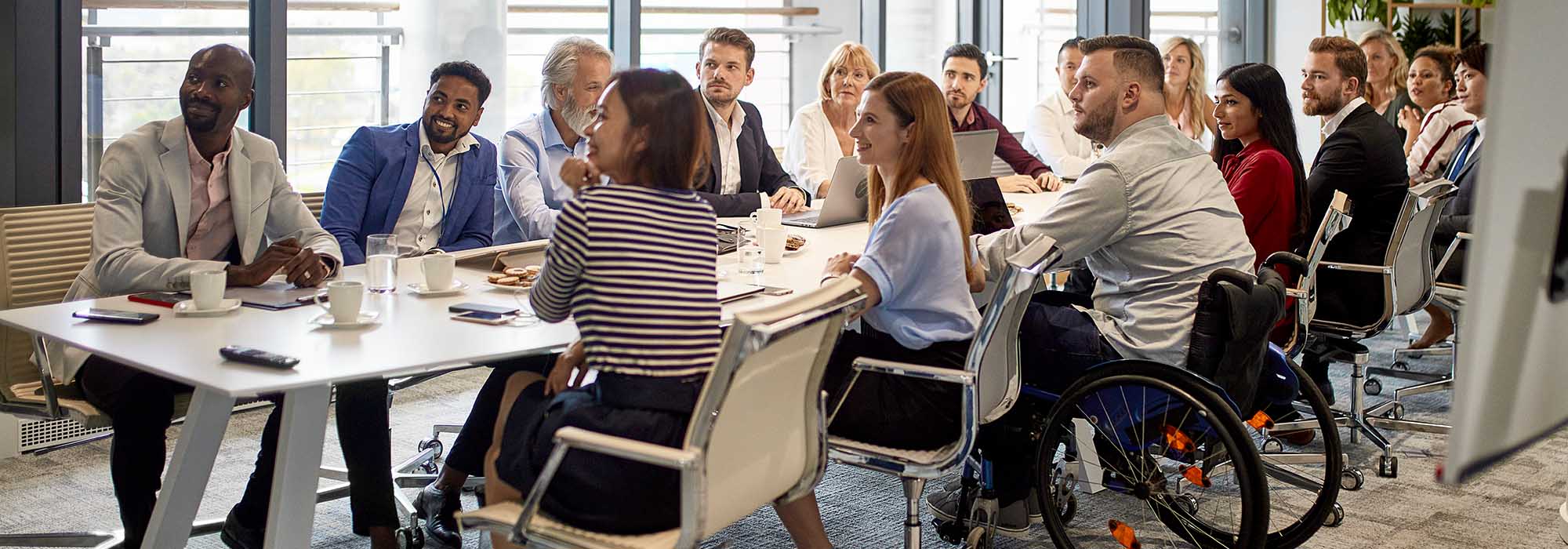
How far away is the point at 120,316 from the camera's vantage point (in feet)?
7.73

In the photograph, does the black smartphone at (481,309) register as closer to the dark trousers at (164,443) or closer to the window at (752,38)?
the dark trousers at (164,443)

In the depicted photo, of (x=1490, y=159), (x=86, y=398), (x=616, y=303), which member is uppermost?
(x=1490, y=159)

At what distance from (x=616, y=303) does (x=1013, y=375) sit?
983 millimetres

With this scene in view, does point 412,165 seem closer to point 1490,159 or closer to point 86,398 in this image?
point 86,398

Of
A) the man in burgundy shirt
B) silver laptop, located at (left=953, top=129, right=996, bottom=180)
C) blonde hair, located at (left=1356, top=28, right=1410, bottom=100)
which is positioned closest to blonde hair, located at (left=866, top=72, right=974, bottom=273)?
silver laptop, located at (left=953, top=129, right=996, bottom=180)

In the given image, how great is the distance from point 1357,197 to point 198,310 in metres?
3.31

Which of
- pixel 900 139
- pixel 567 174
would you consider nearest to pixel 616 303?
pixel 567 174

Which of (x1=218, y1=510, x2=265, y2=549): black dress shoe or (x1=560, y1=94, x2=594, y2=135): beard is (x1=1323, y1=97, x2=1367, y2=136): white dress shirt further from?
(x1=218, y1=510, x2=265, y2=549): black dress shoe

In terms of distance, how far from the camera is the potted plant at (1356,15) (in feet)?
29.3

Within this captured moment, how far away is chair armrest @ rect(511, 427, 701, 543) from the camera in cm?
180

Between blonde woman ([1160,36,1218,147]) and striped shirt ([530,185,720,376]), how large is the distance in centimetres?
442

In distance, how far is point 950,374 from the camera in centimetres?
236

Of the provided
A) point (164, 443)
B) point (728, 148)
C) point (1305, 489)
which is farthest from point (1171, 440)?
point (728, 148)

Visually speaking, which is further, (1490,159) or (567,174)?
(567,174)
